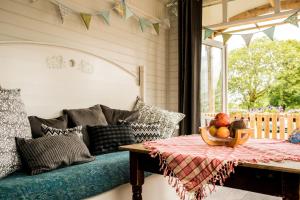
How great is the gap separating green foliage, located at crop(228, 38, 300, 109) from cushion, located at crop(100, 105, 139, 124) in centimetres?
701

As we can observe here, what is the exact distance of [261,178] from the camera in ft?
4.11

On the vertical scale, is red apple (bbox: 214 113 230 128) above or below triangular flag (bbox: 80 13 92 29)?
below

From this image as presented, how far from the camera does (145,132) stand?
2.72m

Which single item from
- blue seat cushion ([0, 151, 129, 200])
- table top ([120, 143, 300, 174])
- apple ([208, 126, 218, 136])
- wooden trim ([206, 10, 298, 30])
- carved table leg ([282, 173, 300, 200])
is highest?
wooden trim ([206, 10, 298, 30])

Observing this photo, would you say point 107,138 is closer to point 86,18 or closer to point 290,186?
point 86,18

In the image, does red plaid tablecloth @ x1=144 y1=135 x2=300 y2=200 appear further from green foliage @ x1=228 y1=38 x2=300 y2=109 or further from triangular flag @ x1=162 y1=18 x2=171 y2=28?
green foliage @ x1=228 y1=38 x2=300 y2=109

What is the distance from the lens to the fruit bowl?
160cm

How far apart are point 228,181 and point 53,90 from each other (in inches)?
72.5

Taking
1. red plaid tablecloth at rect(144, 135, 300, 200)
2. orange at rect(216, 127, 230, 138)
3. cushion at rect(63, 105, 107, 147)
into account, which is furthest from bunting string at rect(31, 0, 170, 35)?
orange at rect(216, 127, 230, 138)

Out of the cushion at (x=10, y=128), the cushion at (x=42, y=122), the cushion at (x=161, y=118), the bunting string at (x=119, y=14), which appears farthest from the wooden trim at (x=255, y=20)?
the cushion at (x=10, y=128)

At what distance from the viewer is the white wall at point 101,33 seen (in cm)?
238

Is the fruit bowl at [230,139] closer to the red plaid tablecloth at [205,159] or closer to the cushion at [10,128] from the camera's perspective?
the red plaid tablecloth at [205,159]

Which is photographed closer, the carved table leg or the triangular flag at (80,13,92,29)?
the carved table leg

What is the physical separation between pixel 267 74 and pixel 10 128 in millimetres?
8655
